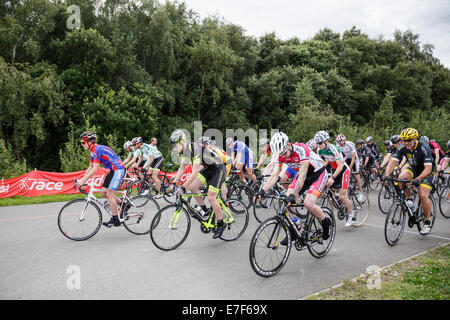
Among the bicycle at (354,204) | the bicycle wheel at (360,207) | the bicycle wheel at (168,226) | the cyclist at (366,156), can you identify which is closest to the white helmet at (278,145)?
the bicycle wheel at (168,226)

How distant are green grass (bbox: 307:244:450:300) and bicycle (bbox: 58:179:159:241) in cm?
433

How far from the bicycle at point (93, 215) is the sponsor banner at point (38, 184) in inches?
221

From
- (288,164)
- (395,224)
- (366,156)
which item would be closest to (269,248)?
(288,164)

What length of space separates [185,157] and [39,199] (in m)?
8.49

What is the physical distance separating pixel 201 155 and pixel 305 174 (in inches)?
79.0

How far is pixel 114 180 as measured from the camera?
23.1ft

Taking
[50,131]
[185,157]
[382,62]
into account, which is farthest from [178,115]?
[382,62]

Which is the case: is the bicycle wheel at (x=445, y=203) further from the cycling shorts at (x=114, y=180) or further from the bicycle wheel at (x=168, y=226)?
the cycling shorts at (x=114, y=180)

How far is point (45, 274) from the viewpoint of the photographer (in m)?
5.05

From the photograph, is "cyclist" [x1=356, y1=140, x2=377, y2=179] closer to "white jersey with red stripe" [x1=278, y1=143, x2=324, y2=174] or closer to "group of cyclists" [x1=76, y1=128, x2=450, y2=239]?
"group of cyclists" [x1=76, y1=128, x2=450, y2=239]

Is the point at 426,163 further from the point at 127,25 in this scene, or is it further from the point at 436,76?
the point at 436,76

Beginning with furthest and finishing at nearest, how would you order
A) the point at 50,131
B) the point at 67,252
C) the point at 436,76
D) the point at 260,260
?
1. the point at 436,76
2. the point at 50,131
3. the point at 67,252
4. the point at 260,260

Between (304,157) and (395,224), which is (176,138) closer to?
(304,157)

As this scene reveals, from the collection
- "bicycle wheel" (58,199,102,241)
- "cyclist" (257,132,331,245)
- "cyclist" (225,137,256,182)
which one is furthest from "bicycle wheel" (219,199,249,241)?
"cyclist" (225,137,256,182)
